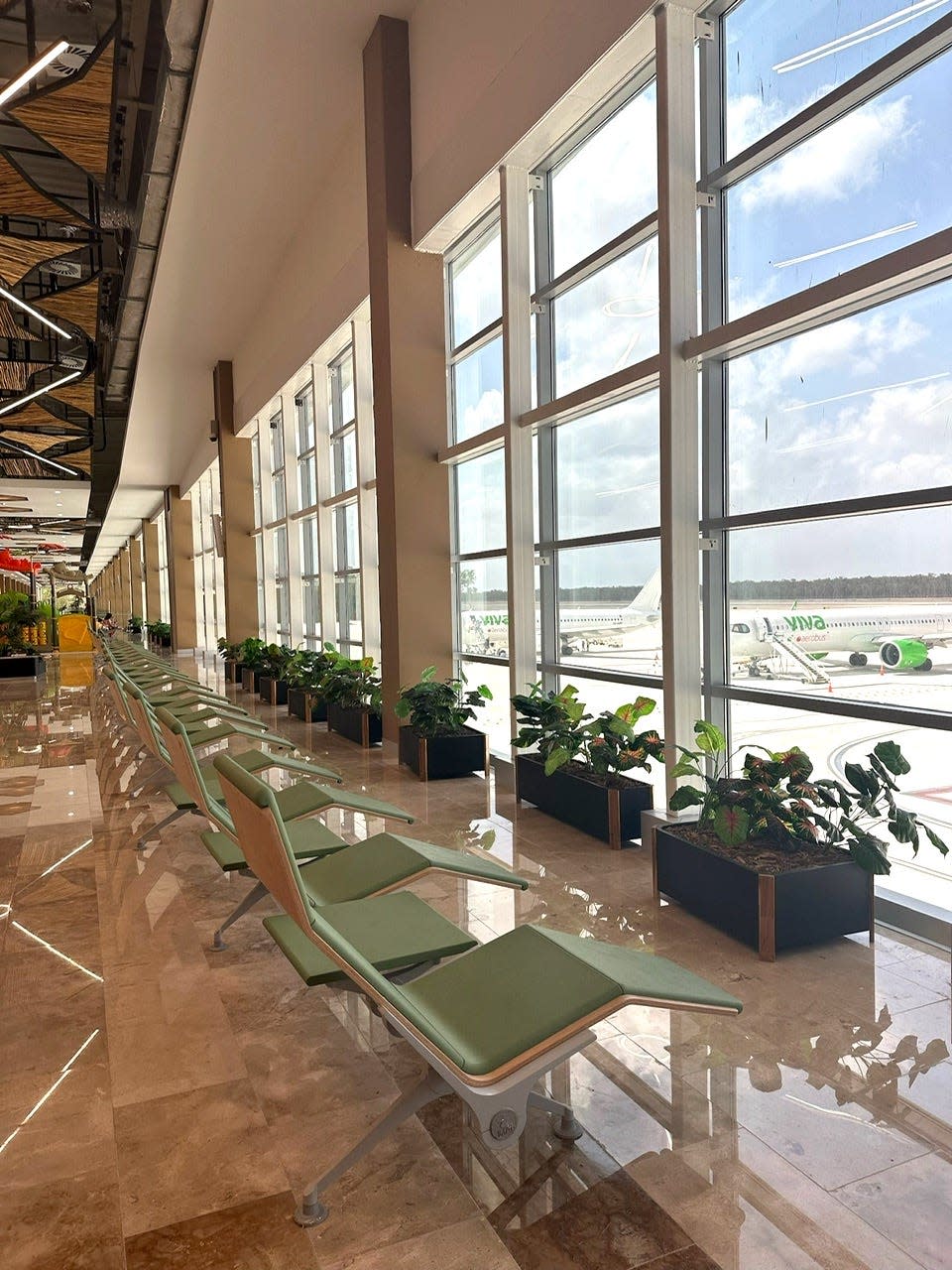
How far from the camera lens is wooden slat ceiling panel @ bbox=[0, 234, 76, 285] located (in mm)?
9172

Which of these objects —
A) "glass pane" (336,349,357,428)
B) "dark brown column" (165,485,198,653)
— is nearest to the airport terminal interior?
"glass pane" (336,349,357,428)

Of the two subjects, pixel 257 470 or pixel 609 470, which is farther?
pixel 257 470

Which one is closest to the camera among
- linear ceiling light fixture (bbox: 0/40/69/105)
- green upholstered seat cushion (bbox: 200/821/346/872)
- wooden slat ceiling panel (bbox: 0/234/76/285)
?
green upholstered seat cushion (bbox: 200/821/346/872)

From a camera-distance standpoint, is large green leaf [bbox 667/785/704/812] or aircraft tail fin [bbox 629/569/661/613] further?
aircraft tail fin [bbox 629/569/661/613]

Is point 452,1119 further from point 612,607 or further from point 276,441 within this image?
point 276,441

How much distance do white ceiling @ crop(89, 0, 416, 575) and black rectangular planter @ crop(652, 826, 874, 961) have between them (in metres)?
7.14

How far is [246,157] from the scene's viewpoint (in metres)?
9.80

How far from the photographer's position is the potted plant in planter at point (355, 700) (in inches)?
352

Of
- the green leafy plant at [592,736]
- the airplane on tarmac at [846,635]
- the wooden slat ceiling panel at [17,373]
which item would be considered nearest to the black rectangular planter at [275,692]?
the wooden slat ceiling panel at [17,373]

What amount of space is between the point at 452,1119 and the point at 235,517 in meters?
16.0

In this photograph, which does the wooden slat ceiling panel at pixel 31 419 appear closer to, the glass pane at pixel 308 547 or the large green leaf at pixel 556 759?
the glass pane at pixel 308 547

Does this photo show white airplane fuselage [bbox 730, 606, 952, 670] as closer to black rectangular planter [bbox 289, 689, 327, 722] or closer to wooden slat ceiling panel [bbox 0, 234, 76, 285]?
black rectangular planter [bbox 289, 689, 327, 722]

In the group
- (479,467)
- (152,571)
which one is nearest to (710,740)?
(479,467)

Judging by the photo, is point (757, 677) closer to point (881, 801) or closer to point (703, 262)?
point (881, 801)
